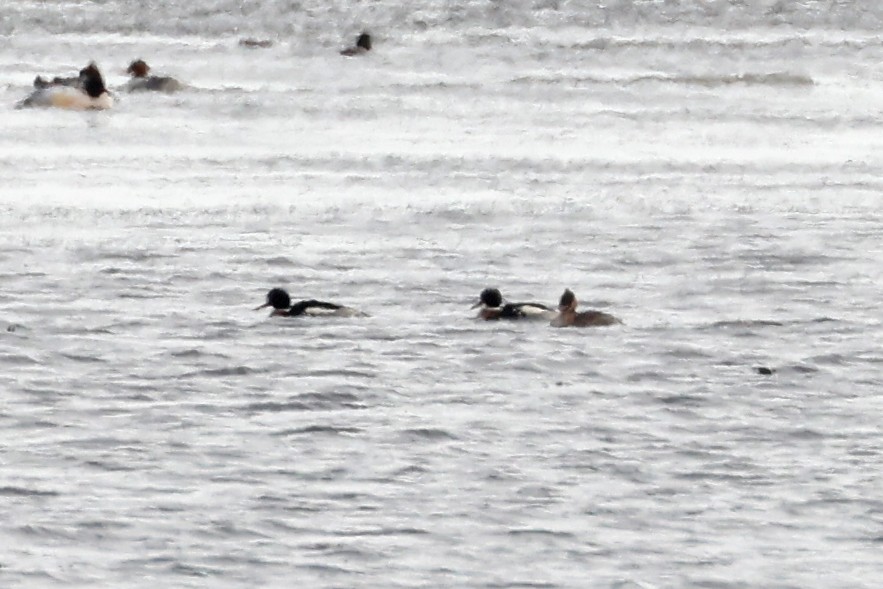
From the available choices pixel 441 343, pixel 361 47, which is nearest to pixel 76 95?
pixel 361 47

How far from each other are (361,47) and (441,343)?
905 inches

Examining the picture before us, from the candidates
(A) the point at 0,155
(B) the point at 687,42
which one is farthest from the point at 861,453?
(B) the point at 687,42

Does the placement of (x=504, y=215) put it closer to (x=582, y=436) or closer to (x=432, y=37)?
(x=582, y=436)

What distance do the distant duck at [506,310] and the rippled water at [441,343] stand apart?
129 millimetres

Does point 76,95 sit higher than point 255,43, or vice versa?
point 255,43

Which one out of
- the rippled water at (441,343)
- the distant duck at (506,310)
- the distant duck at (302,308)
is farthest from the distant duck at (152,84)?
the distant duck at (506,310)

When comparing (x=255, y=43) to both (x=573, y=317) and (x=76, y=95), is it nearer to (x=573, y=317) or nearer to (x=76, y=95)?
(x=76, y=95)

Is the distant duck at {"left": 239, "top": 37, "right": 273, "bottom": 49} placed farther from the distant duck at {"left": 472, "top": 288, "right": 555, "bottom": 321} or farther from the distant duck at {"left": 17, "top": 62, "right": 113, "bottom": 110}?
the distant duck at {"left": 472, "top": 288, "right": 555, "bottom": 321}

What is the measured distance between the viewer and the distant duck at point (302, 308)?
14930 mm

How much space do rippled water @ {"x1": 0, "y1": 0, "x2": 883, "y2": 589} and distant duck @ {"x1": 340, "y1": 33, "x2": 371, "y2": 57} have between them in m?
5.82

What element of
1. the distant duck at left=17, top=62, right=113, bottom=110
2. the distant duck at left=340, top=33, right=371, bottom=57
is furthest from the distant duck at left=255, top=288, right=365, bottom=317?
the distant duck at left=340, top=33, right=371, bottom=57

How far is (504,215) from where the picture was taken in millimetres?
19531

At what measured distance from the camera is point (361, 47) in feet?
121

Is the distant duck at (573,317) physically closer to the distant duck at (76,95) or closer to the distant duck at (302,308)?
the distant duck at (302,308)
